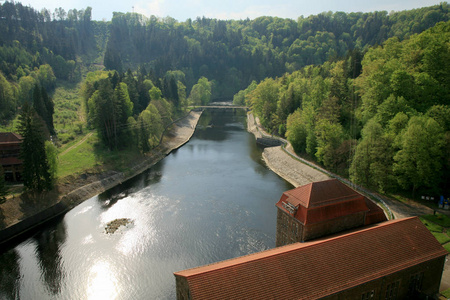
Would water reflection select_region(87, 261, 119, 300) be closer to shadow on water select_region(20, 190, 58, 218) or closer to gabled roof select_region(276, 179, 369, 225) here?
shadow on water select_region(20, 190, 58, 218)

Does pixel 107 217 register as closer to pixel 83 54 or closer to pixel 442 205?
pixel 442 205

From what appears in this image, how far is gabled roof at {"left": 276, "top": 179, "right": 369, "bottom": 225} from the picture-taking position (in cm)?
2638

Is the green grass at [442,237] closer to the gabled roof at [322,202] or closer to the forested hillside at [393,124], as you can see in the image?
the gabled roof at [322,202]

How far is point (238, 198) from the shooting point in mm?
46781

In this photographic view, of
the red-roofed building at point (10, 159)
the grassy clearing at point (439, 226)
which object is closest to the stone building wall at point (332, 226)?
the grassy clearing at point (439, 226)

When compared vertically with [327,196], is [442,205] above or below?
below

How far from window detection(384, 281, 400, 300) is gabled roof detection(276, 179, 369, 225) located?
6656 millimetres

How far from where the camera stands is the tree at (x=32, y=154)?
40.9 meters

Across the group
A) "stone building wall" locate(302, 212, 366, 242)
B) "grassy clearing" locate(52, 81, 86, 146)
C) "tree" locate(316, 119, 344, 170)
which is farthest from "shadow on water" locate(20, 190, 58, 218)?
"tree" locate(316, 119, 344, 170)

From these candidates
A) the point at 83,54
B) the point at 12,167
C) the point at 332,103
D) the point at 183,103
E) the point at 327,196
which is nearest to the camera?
the point at 327,196

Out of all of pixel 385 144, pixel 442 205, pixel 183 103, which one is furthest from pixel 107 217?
pixel 183 103

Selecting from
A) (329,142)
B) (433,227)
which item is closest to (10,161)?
(329,142)

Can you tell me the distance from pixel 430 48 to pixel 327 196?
34.0 m

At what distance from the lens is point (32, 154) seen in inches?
1623
